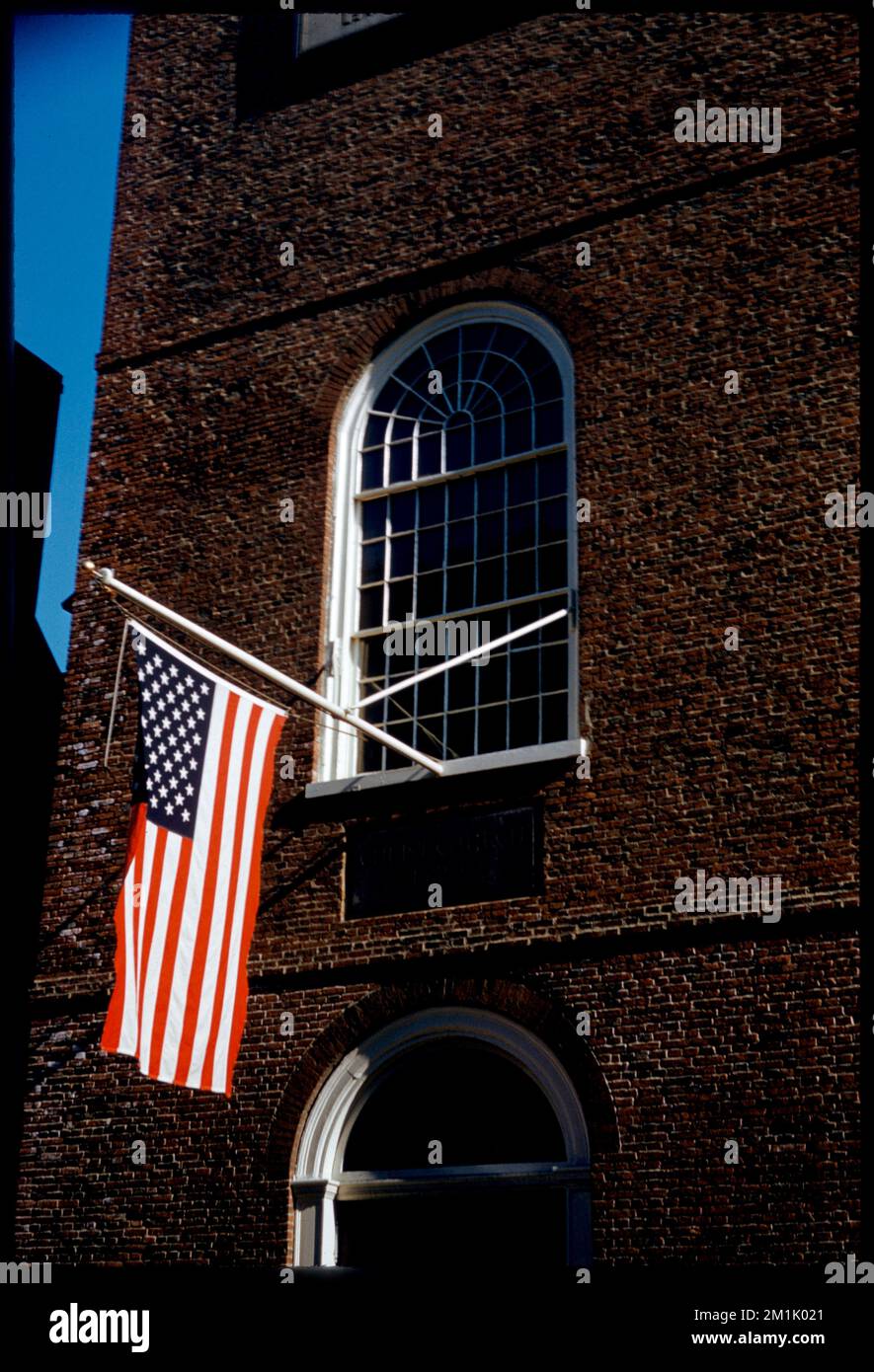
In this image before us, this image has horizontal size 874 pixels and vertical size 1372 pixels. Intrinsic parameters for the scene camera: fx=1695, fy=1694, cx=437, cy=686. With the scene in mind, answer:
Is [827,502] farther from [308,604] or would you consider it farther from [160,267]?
[160,267]

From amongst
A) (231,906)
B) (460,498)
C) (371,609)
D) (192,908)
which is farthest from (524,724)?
(192,908)

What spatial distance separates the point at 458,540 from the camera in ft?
47.3

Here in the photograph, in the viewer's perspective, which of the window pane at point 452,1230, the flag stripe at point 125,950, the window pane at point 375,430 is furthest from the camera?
the window pane at point 375,430

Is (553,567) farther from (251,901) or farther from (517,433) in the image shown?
(251,901)

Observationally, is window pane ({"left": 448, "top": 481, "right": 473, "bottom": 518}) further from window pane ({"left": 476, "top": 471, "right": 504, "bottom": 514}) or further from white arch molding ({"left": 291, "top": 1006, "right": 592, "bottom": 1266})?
white arch molding ({"left": 291, "top": 1006, "right": 592, "bottom": 1266})

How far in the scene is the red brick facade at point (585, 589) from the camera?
1146 centimetres

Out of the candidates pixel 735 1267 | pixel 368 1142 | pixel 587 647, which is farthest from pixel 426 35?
pixel 735 1267

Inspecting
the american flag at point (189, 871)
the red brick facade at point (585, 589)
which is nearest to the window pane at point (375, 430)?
the red brick facade at point (585, 589)

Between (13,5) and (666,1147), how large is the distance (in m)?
9.41

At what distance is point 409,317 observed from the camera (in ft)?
50.3

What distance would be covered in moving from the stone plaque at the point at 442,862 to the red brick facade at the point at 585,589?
16 centimetres

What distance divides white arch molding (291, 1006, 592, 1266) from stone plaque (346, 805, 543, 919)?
0.90 m

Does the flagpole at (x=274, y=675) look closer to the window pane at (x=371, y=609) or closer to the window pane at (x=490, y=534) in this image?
the window pane at (x=371, y=609)

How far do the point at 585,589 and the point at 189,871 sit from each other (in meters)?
3.88
